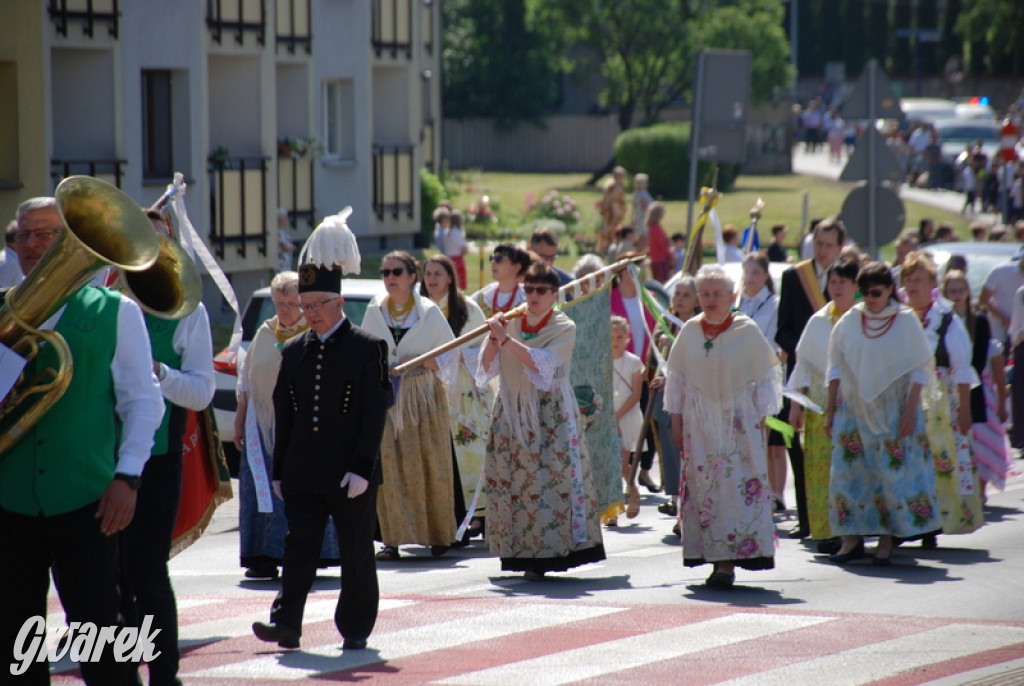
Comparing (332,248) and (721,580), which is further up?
(332,248)

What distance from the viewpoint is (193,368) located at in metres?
6.61

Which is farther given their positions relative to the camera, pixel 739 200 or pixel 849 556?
pixel 739 200

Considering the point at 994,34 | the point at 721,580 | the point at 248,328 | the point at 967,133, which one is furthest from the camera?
the point at 994,34

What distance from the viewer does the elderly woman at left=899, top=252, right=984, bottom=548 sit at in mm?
10031

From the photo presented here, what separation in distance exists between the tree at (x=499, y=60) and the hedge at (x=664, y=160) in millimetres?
11024

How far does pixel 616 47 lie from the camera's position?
5278cm

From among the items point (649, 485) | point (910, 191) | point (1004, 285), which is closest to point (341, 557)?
point (649, 485)

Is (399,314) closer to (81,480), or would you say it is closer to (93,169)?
(81,480)

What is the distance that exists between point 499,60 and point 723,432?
160 feet

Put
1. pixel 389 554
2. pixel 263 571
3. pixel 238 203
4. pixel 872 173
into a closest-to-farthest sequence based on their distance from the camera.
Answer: pixel 263 571
pixel 389 554
pixel 872 173
pixel 238 203

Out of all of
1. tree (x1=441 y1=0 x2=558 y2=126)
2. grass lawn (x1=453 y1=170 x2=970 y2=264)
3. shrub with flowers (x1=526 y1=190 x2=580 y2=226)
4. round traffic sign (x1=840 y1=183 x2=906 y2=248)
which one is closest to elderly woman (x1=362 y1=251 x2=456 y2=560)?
round traffic sign (x1=840 y1=183 x2=906 y2=248)

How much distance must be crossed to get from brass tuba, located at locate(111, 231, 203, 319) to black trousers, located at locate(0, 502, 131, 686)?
827 mm

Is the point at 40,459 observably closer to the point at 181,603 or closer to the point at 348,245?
the point at 348,245

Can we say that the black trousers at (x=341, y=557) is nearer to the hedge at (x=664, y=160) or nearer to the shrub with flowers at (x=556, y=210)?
the shrub with flowers at (x=556, y=210)
